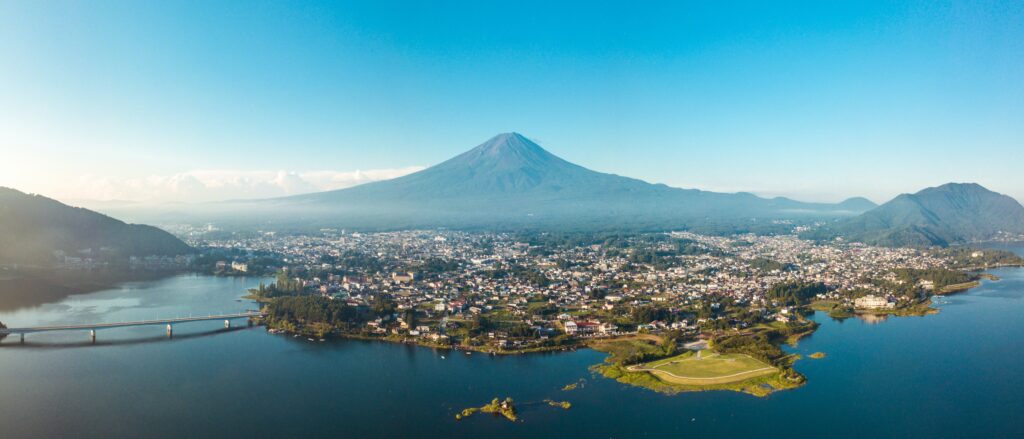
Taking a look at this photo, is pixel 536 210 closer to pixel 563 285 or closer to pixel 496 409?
pixel 563 285

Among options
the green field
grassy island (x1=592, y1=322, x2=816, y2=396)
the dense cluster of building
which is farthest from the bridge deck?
the green field

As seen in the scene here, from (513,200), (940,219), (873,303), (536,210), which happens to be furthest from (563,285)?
(513,200)

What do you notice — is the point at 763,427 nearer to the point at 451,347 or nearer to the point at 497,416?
the point at 497,416

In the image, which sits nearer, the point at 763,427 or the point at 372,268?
the point at 763,427

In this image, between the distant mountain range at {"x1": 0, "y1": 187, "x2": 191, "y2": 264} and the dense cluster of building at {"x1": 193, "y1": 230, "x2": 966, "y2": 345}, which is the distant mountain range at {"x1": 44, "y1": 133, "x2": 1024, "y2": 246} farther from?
the dense cluster of building at {"x1": 193, "y1": 230, "x2": 966, "y2": 345}

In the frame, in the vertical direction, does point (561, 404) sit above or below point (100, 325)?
below

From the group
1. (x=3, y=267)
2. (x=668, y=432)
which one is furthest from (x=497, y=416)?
(x=3, y=267)

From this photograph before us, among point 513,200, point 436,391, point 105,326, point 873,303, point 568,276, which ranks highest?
point 513,200
